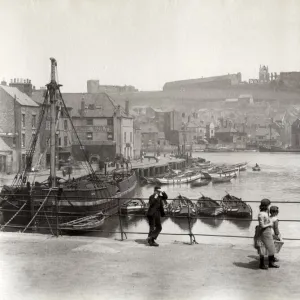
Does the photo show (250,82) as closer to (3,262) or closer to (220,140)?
(220,140)

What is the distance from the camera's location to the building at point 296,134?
99.1 meters

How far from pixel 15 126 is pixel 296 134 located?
7912 cm

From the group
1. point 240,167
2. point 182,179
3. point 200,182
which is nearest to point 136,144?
point 182,179

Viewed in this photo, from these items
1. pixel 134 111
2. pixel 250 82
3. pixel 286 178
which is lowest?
pixel 286 178

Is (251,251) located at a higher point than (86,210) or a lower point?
higher

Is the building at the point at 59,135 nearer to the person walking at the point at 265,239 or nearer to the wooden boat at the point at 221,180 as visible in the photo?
the wooden boat at the point at 221,180

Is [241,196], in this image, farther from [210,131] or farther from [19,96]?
[210,131]

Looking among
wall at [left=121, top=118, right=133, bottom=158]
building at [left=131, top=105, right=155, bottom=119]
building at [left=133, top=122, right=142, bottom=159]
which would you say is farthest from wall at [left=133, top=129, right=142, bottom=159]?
building at [left=131, top=105, right=155, bottom=119]

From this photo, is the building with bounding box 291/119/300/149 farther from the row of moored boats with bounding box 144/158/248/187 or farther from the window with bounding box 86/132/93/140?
the window with bounding box 86/132/93/140

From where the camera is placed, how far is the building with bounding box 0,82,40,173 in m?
36.4

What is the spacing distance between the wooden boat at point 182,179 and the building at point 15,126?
1567cm

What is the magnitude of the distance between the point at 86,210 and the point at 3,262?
17552 millimetres

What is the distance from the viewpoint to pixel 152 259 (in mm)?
7160

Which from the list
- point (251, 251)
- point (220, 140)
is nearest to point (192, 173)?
point (251, 251)
